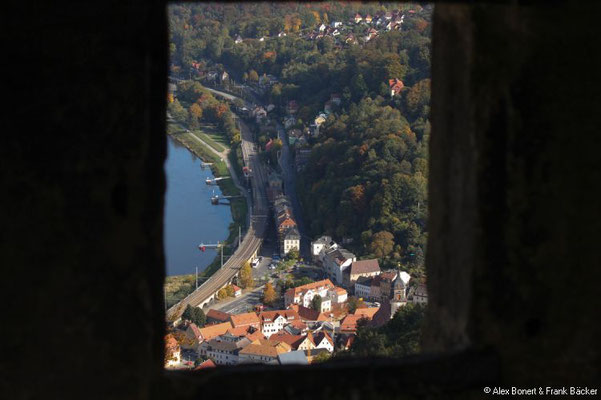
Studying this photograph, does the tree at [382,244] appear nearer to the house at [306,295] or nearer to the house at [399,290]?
the house at [306,295]

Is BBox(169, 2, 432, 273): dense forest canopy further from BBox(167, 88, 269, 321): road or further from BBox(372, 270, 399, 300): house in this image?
BBox(167, 88, 269, 321): road

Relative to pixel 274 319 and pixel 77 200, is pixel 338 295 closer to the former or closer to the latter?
pixel 274 319

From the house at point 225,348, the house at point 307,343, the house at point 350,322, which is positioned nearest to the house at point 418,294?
the house at point 350,322

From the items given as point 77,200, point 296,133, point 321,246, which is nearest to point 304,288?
point 321,246

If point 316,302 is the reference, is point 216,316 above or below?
below

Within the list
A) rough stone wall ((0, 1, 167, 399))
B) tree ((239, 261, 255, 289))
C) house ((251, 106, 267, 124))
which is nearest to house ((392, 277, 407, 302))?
tree ((239, 261, 255, 289))
